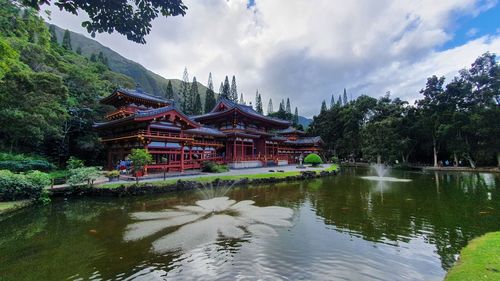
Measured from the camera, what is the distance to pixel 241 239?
7961 millimetres

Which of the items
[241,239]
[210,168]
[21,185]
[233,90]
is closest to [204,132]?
[210,168]

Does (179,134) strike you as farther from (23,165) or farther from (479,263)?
(479,263)

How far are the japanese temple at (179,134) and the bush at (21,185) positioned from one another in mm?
7961

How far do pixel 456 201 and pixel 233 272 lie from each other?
14370mm

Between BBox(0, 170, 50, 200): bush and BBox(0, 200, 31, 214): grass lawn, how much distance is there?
0.55m

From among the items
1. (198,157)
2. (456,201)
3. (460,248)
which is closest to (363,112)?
(198,157)

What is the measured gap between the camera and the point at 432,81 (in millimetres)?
42125

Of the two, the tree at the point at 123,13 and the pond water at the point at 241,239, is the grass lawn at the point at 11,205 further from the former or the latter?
the tree at the point at 123,13

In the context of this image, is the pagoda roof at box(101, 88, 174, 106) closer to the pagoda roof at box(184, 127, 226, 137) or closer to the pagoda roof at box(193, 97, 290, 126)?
the pagoda roof at box(184, 127, 226, 137)

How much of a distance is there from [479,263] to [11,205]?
57.1ft

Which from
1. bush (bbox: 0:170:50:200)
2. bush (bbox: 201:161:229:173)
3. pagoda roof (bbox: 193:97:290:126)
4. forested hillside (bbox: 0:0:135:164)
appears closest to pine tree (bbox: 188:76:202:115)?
pagoda roof (bbox: 193:97:290:126)

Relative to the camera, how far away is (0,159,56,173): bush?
19.3m

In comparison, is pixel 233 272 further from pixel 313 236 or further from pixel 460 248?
pixel 460 248

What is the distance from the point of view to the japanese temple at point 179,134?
73.0 ft
